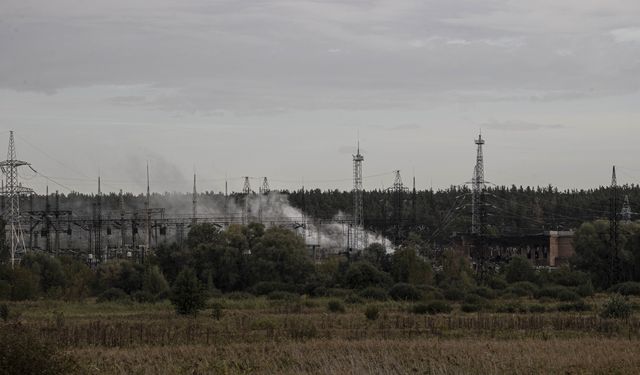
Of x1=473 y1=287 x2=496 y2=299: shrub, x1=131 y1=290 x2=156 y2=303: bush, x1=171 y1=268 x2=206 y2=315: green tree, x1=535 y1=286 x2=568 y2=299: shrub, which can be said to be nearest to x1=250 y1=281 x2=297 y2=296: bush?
x1=131 y1=290 x2=156 y2=303: bush

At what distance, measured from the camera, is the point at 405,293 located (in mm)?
76812

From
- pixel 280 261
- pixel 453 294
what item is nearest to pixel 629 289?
pixel 453 294

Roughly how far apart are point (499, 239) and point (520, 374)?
104 m

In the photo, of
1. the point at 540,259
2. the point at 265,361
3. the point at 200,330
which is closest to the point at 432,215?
the point at 540,259

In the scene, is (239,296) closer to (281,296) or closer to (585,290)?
(281,296)

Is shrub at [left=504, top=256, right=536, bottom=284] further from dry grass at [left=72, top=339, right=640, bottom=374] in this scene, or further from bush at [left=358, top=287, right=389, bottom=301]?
dry grass at [left=72, top=339, right=640, bottom=374]

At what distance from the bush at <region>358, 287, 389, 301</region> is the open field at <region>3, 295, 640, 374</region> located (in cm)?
945

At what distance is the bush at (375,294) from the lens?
7625cm

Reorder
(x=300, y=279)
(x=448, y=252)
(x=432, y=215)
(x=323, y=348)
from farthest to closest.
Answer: (x=432, y=215) < (x=448, y=252) < (x=300, y=279) < (x=323, y=348)

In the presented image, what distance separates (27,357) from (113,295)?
5536 cm

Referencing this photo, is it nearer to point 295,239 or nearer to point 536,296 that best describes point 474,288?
point 536,296

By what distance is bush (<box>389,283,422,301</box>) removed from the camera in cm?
7600

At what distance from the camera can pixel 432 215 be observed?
182500 millimetres

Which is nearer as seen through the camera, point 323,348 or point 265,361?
point 265,361
